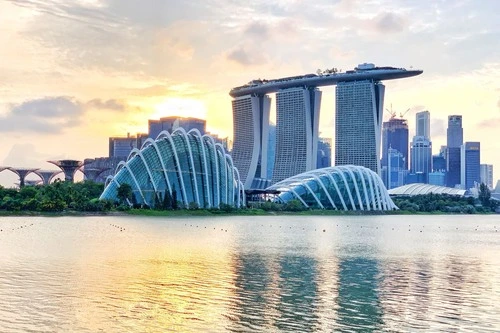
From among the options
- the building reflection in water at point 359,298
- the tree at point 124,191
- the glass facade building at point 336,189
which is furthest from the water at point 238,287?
the glass facade building at point 336,189

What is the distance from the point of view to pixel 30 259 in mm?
46594

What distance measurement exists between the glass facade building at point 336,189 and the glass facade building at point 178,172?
73.8 ft

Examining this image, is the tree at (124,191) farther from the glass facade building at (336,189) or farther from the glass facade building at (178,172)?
the glass facade building at (336,189)

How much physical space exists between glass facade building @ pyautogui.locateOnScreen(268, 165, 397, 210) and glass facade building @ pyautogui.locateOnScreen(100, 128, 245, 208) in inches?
886

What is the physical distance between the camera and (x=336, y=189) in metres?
160

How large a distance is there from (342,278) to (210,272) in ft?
26.0

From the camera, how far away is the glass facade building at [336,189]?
6225 inches

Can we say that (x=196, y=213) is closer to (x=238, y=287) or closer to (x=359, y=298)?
(x=238, y=287)

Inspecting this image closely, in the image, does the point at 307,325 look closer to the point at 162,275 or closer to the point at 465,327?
the point at 465,327

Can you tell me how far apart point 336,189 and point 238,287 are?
127 metres

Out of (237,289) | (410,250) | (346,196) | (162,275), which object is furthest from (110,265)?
(346,196)

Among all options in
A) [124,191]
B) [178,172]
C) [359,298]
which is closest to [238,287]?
[359,298]

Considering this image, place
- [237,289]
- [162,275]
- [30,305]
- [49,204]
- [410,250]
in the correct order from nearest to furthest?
[30,305] → [237,289] → [162,275] → [410,250] → [49,204]

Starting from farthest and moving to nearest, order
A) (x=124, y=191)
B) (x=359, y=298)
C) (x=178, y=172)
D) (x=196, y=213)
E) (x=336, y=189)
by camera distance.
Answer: (x=336, y=189), (x=178, y=172), (x=196, y=213), (x=124, y=191), (x=359, y=298)
